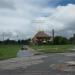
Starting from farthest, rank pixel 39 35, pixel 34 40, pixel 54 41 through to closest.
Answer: pixel 39 35 → pixel 34 40 → pixel 54 41

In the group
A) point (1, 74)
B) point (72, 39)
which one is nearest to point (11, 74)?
point (1, 74)

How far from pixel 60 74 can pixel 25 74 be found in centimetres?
199

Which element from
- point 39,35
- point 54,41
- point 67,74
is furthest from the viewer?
point 39,35

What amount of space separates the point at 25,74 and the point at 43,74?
40.3 inches

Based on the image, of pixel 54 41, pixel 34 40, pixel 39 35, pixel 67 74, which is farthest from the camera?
pixel 39 35

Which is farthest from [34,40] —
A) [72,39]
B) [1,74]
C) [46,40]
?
[1,74]

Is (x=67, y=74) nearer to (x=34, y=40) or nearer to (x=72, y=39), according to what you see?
(x=34, y=40)

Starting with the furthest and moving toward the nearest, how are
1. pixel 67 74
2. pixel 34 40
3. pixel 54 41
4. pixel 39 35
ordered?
1. pixel 39 35
2. pixel 34 40
3. pixel 54 41
4. pixel 67 74

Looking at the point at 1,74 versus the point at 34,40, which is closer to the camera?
the point at 1,74

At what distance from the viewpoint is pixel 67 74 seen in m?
16.1

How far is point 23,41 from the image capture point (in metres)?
164

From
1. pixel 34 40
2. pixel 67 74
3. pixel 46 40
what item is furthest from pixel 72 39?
pixel 67 74

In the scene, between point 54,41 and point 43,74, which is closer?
point 43,74

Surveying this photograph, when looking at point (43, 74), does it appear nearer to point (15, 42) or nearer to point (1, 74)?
point (1, 74)
